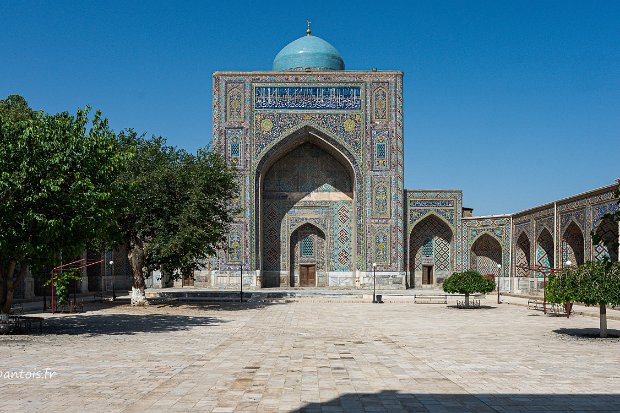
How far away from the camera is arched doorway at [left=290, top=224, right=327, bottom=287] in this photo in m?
34.2

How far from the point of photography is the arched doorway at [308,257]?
34.2 meters

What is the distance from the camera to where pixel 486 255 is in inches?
1356

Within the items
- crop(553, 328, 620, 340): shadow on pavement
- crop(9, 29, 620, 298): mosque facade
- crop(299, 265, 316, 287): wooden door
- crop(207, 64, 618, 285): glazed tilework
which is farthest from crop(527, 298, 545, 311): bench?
crop(299, 265, 316, 287): wooden door

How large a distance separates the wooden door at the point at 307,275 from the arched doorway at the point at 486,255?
866cm

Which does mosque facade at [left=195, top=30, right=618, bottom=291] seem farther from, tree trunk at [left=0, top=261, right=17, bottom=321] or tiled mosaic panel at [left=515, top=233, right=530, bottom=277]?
tree trunk at [left=0, top=261, right=17, bottom=321]

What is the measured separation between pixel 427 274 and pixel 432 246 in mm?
1567

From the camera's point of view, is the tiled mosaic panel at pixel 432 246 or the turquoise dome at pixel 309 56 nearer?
the tiled mosaic panel at pixel 432 246

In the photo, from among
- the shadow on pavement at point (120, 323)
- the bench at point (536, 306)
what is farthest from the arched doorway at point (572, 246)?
the shadow on pavement at point (120, 323)

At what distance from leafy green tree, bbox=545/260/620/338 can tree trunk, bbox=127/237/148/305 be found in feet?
44.7

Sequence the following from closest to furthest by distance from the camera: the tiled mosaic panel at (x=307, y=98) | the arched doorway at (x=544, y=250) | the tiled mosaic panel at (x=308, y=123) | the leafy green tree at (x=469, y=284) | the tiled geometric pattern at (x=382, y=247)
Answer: the leafy green tree at (x=469, y=284) → the arched doorway at (x=544, y=250) → the tiled geometric pattern at (x=382, y=247) → the tiled mosaic panel at (x=308, y=123) → the tiled mosaic panel at (x=307, y=98)

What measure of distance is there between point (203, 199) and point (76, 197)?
310 inches

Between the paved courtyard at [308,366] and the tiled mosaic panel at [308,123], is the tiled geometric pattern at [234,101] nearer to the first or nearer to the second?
the tiled mosaic panel at [308,123]

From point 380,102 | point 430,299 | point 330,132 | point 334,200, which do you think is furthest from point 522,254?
point 330,132

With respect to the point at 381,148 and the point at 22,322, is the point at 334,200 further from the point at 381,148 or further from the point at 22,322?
the point at 22,322
